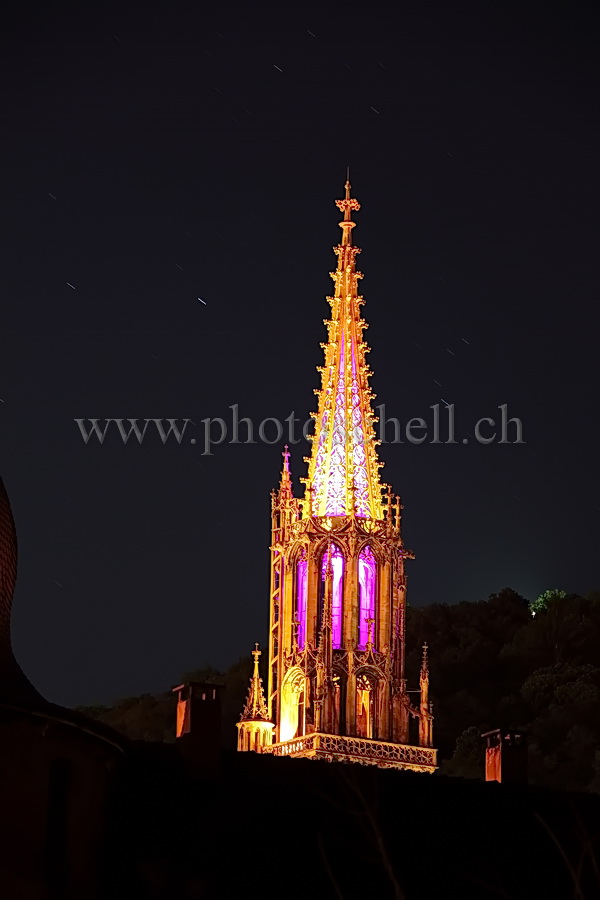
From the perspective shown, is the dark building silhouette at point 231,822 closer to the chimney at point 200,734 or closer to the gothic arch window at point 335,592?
the chimney at point 200,734

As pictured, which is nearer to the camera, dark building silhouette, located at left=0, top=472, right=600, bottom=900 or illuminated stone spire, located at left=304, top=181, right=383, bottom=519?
dark building silhouette, located at left=0, top=472, right=600, bottom=900

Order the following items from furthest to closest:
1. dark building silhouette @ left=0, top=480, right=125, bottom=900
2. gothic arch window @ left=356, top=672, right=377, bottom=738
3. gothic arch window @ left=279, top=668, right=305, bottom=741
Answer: gothic arch window @ left=279, top=668, right=305, bottom=741, gothic arch window @ left=356, top=672, right=377, bottom=738, dark building silhouette @ left=0, top=480, right=125, bottom=900

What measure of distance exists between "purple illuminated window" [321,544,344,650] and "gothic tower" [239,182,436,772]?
0.04 m

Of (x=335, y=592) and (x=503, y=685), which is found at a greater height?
(x=503, y=685)

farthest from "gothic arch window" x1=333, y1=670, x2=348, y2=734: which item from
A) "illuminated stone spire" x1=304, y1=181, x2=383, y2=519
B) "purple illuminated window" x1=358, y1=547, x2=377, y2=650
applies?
"illuminated stone spire" x1=304, y1=181, x2=383, y2=519

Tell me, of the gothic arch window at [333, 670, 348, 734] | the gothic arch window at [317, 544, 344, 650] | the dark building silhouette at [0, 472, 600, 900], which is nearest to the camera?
the dark building silhouette at [0, 472, 600, 900]

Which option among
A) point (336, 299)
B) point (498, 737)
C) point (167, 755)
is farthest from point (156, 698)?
point (167, 755)

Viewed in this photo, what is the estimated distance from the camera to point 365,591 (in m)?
84.4

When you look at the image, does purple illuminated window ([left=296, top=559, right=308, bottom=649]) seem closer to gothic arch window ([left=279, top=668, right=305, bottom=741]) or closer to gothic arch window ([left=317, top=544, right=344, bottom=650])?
gothic arch window ([left=317, top=544, right=344, bottom=650])

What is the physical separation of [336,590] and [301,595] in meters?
1.33

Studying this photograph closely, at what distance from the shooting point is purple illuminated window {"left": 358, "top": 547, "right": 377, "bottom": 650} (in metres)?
84.1

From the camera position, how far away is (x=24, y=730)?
50.2m

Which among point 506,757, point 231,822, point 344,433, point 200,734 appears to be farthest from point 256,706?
point 231,822

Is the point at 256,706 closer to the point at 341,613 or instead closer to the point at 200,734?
the point at 341,613
